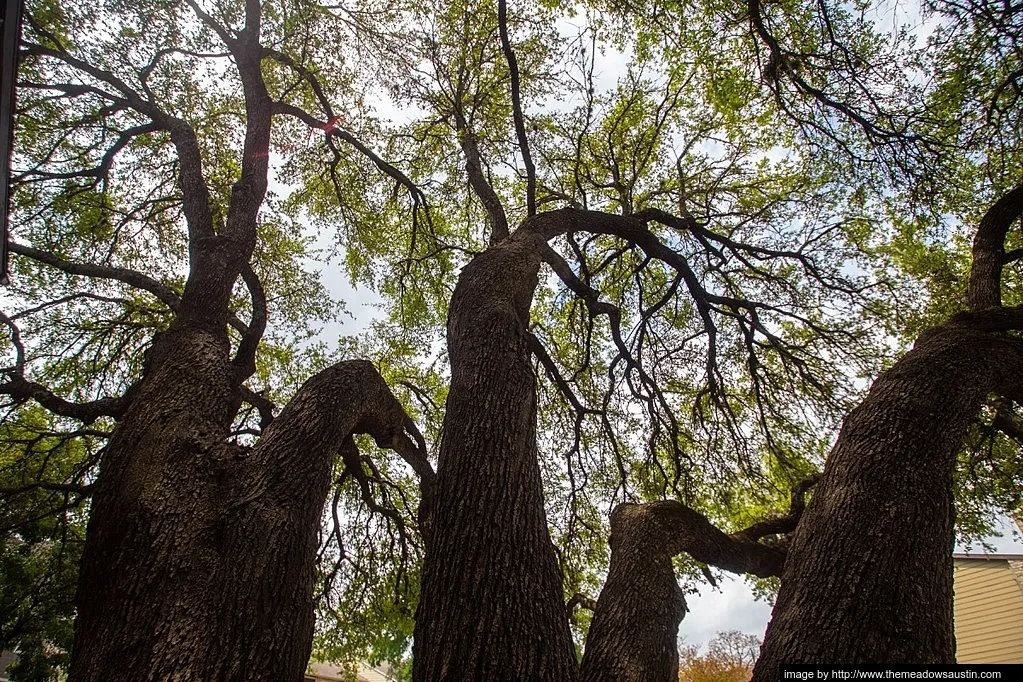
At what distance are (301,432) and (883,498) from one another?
3.22 m

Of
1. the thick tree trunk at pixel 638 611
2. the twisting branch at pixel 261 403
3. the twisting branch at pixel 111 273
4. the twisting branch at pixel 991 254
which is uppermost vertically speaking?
the twisting branch at pixel 991 254

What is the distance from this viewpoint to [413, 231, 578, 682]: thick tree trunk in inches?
76.3

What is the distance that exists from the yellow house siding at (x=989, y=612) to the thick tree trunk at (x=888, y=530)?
16.0 meters

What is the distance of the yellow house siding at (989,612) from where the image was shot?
518 inches

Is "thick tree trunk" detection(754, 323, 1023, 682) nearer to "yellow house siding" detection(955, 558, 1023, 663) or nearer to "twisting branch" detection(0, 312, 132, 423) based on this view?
"twisting branch" detection(0, 312, 132, 423)

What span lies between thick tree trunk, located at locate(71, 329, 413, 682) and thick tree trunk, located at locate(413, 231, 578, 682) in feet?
2.58

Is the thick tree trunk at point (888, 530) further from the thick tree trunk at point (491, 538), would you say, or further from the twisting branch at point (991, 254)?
the twisting branch at point (991, 254)

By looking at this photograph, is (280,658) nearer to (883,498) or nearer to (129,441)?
(129,441)

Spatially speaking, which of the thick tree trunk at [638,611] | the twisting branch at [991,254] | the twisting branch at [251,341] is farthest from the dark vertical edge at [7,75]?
the twisting branch at [991,254]

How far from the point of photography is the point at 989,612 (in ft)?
45.3

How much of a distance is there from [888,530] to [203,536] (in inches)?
134

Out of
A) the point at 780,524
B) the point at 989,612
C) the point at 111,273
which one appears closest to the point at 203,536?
the point at 111,273

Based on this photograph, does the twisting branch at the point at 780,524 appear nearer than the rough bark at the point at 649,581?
No

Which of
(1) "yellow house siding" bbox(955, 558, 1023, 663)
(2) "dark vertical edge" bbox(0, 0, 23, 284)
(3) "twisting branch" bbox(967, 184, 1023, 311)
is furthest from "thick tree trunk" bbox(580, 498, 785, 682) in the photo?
(1) "yellow house siding" bbox(955, 558, 1023, 663)
